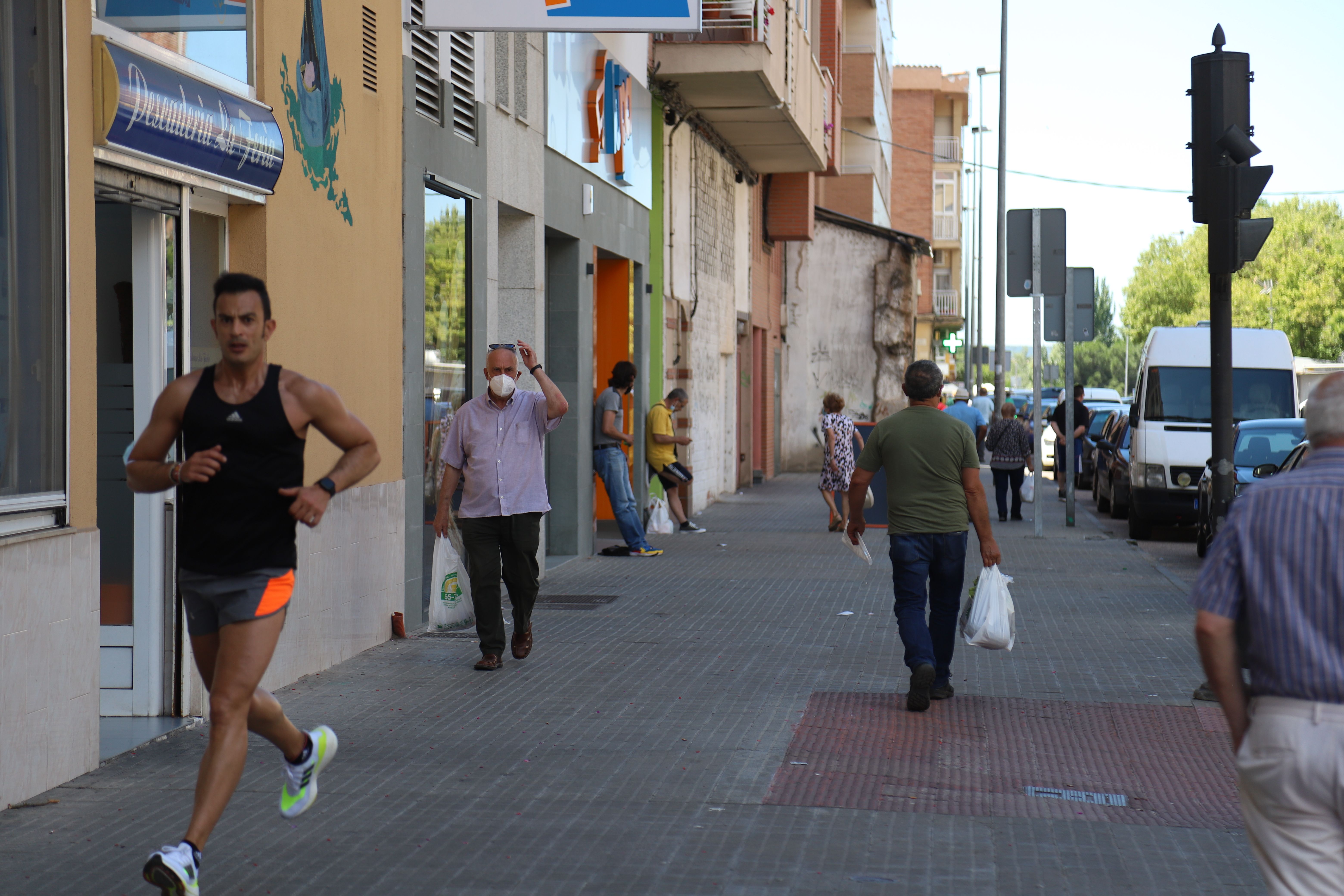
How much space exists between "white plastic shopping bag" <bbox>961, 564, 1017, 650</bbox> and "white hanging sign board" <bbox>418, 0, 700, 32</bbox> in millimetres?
3642

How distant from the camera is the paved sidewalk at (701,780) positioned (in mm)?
5039

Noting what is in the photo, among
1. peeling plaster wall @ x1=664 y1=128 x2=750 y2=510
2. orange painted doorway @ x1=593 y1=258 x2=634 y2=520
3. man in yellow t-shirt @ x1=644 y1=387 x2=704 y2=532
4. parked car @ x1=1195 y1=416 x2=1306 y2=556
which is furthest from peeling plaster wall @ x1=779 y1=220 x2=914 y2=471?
parked car @ x1=1195 y1=416 x2=1306 y2=556

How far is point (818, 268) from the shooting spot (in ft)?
117

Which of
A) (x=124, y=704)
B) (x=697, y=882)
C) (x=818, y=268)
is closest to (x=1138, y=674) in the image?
(x=697, y=882)

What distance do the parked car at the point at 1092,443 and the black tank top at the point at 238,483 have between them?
23121mm

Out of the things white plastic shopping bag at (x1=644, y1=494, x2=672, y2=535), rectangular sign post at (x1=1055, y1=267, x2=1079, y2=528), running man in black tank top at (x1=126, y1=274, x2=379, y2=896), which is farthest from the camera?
rectangular sign post at (x1=1055, y1=267, x2=1079, y2=528)

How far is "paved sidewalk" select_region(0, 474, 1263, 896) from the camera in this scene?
5039mm

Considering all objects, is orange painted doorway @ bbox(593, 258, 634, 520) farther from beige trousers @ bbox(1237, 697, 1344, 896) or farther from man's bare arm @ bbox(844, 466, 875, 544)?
beige trousers @ bbox(1237, 697, 1344, 896)

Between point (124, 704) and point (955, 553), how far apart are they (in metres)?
4.08

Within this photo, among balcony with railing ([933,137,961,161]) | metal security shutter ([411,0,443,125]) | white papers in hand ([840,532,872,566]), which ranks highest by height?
balcony with railing ([933,137,961,161])

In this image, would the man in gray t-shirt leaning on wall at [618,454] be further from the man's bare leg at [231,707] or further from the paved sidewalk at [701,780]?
the man's bare leg at [231,707]

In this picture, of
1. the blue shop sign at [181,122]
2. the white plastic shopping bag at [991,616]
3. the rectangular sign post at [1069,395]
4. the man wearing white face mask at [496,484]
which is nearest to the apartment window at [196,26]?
the blue shop sign at [181,122]

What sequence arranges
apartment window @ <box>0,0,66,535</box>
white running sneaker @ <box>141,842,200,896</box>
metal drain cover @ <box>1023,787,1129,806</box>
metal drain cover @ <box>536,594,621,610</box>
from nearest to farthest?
white running sneaker @ <box>141,842,200,896</box> < apartment window @ <box>0,0,66,535</box> < metal drain cover @ <box>1023,787,1129,806</box> < metal drain cover @ <box>536,594,621,610</box>

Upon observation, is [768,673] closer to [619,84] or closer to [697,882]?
[697,882]
